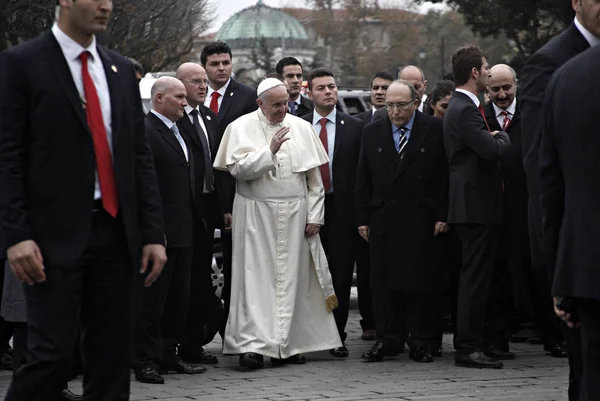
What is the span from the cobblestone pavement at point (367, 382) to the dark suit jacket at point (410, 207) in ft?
2.21

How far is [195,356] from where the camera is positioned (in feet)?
33.7

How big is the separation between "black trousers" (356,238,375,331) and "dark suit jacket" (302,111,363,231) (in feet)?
1.69

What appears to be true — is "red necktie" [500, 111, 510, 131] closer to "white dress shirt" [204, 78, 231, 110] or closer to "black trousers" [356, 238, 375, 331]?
"black trousers" [356, 238, 375, 331]

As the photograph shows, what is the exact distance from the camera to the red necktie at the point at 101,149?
5.66 m

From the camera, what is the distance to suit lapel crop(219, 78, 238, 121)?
11.3 m

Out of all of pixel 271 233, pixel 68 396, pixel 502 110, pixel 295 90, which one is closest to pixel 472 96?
pixel 502 110

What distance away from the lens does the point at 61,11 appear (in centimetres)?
570

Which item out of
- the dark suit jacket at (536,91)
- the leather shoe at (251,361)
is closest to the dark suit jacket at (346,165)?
the leather shoe at (251,361)

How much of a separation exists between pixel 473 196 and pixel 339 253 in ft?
4.97

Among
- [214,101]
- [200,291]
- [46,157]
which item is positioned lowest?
[200,291]

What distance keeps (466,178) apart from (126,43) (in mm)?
26368

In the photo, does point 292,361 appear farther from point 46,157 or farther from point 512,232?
point 46,157

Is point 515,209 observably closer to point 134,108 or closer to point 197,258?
point 197,258

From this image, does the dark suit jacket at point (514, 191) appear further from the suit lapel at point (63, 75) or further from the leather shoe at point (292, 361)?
the suit lapel at point (63, 75)
